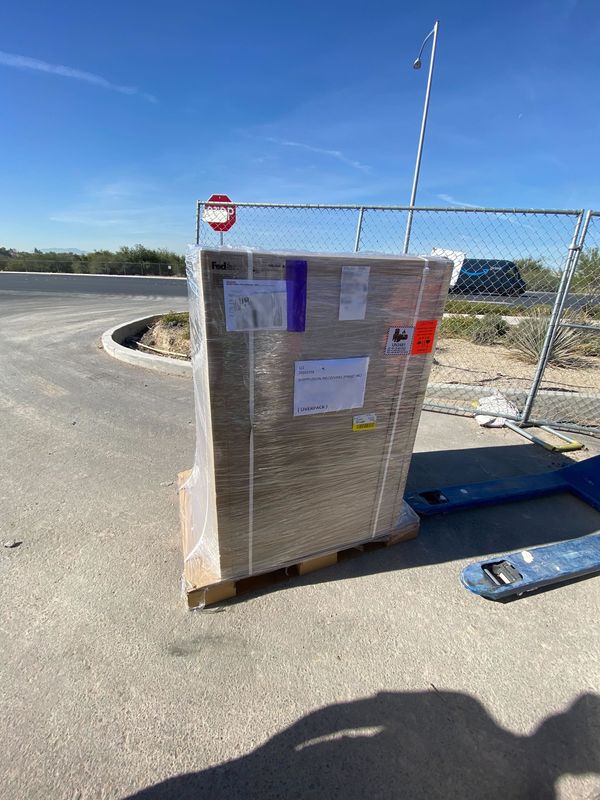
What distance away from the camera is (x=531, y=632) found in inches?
77.6

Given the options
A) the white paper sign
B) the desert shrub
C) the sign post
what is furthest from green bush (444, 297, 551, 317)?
the white paper sign

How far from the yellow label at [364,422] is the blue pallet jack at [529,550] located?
1.09 m

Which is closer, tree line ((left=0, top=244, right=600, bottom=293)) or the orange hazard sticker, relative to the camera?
the orange hazard sticker

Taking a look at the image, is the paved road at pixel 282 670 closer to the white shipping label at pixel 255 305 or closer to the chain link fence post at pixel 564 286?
the white shipping label at pixel 255 305

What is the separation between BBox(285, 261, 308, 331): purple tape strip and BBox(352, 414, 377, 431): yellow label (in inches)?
23.1

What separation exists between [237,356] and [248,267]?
1.16ft

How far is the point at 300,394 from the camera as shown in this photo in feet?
5.78

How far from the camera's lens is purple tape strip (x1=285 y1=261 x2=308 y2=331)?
1.53 metres

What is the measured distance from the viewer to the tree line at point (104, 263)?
31.5 meters

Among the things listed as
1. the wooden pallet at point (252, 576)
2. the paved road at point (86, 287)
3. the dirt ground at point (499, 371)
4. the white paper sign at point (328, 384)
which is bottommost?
the paved road at point (86, 287)

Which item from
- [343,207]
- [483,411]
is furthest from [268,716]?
[343,207]

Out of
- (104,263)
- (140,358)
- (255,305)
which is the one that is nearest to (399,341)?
(255,305)

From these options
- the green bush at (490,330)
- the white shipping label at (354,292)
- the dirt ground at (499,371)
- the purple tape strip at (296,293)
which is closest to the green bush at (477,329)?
the green bush at (490,330)

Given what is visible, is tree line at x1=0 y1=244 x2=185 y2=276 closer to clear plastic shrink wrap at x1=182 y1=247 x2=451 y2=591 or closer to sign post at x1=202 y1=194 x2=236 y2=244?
sign post at x1=202 y1=194 x2=236 y2=244
